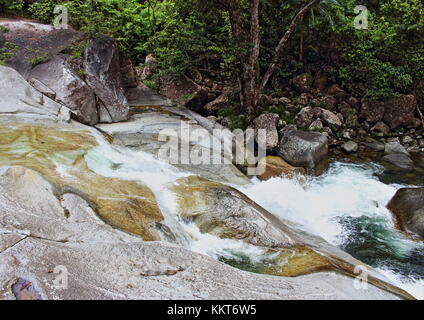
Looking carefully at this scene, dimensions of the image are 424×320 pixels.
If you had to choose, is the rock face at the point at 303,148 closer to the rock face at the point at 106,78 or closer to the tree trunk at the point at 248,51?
the tree trunk at the point at 248,51

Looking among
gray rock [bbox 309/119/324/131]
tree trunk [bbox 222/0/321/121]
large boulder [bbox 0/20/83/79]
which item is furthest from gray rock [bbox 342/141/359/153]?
large boulder [bbox 0/20/83/79]

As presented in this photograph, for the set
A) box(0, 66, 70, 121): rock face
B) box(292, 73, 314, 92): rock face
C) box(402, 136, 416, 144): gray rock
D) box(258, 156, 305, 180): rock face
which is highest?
box(292, 73, 314, 92): rock face

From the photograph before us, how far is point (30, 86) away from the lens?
29.3ft

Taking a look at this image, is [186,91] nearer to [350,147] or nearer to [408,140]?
[350,147]

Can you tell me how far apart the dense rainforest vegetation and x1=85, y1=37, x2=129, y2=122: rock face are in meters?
0.66

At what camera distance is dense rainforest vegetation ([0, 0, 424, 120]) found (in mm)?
11156

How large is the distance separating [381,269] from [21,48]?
11509 mm

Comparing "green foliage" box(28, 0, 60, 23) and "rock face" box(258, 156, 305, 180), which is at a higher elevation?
"green foliage" box(28, 0, 60, 23)

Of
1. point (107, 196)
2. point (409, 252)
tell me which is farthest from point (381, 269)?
point (107, 196)

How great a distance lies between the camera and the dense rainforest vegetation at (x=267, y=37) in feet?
36.6

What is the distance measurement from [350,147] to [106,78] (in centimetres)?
891

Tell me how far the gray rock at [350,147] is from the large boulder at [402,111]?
7.27 feet

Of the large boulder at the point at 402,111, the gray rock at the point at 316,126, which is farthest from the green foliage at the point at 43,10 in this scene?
the large boulder at the point at 402,111

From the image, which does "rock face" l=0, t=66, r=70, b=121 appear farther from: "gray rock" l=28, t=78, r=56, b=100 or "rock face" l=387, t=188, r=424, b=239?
"rock face" l=387, t=188, r=424, b=239
